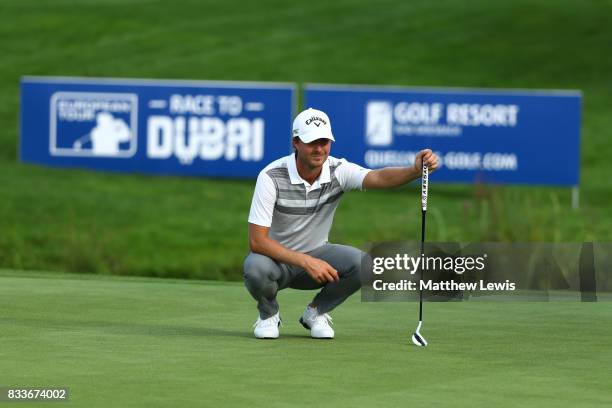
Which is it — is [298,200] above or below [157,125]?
below

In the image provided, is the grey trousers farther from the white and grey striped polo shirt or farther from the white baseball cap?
the white baseball cap

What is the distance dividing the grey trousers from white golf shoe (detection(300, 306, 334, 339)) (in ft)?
0.15

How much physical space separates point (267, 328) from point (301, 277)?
0.45 metres

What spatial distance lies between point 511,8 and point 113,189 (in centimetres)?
2090

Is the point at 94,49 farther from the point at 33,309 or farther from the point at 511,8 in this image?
the point at 33,309

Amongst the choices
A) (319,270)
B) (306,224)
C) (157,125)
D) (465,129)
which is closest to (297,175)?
(306,224)

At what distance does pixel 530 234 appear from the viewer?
17453 mm

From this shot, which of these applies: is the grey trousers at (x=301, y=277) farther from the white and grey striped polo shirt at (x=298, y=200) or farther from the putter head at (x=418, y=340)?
the putter head at (x=418, y=340)

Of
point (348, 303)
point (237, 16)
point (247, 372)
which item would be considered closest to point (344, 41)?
point (237, 16)

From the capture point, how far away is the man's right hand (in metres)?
9.71

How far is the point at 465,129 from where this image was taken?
23.6 m

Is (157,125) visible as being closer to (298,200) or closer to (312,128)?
(298,200)

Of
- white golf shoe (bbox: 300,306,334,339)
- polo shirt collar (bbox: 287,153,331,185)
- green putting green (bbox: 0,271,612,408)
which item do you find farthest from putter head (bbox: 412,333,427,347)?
polo shirt collar (bbox: 287,153,331,185)

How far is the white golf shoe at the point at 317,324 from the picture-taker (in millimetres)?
10047
